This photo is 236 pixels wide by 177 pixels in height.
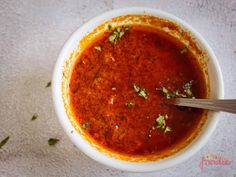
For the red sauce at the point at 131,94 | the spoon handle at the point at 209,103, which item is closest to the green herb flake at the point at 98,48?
the red sauce at the point at 131,94

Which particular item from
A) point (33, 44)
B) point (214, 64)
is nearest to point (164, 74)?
point (214, 64)

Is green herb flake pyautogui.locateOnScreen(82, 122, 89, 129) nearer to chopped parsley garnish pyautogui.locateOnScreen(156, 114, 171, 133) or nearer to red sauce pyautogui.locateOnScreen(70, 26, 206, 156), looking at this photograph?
red sauce pyautogui.locateOnScreen(70, 26, 206, 156)

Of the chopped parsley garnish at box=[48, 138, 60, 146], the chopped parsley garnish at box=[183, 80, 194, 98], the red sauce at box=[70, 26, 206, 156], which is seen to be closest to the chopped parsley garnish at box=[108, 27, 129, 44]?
the red sauce at box=[70, 26, 206, 156]

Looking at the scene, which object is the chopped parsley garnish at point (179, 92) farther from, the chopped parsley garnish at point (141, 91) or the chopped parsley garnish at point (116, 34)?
the chopped parsley garnish at point (116, 34)

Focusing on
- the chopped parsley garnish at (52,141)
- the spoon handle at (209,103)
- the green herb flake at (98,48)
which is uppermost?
the green herb flake at (98,48)

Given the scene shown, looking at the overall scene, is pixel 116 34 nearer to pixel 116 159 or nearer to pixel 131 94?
pixel 131 94
